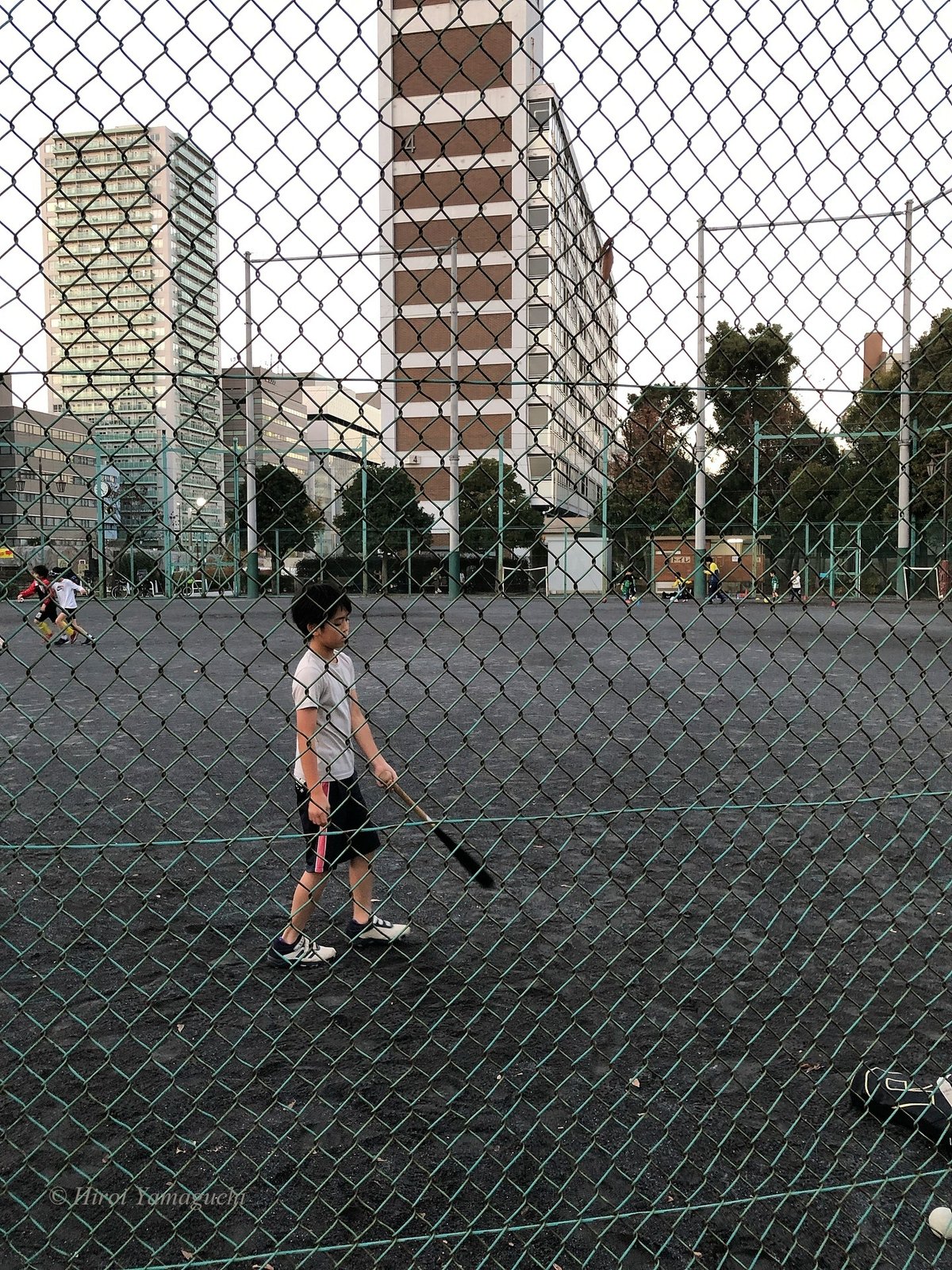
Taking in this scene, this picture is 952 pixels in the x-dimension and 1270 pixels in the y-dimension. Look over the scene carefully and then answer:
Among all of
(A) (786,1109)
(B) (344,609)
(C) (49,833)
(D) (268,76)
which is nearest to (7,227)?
(D) (268,76)

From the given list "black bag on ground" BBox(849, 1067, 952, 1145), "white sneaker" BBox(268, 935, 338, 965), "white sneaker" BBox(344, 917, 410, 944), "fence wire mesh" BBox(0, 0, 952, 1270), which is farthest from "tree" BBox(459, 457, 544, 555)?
"black bag on ground" BBox(849, 1067, 952, 1145)

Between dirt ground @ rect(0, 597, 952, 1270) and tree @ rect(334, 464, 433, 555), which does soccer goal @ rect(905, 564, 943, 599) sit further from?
tree @ rect(334, 464, 433, 555)

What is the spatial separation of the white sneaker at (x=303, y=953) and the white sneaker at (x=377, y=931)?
0.13m

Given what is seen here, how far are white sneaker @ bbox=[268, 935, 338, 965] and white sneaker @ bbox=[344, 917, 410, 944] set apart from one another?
0.41 feet

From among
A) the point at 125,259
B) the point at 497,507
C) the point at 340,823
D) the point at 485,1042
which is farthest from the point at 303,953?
the point at 125,259

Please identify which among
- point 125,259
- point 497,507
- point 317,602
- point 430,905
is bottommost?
point 430,905

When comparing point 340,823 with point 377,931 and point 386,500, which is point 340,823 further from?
point 386,500

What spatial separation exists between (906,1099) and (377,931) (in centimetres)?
189

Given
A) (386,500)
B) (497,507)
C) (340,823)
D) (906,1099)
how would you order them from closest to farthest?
1. (906,1099)
2. (340,823)
3. (386,500)
4. (497,507)

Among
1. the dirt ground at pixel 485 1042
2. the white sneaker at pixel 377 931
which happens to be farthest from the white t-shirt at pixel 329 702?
the white sneaker at pixel 377 931

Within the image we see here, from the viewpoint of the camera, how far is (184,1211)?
2.22 metres

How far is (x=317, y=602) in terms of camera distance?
278 centimetres

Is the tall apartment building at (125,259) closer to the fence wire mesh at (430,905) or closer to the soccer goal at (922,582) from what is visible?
the fence wire mesh at (430,905)

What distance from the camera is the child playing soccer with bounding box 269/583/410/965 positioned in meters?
3.29
